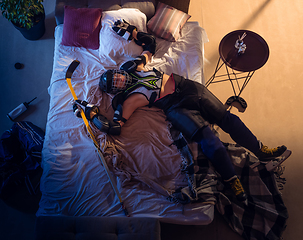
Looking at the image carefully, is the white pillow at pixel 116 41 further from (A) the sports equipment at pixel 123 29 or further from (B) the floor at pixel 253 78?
(B) the floor at pixel 253 78

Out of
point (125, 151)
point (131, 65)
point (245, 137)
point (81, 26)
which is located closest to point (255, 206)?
point (245, 137)

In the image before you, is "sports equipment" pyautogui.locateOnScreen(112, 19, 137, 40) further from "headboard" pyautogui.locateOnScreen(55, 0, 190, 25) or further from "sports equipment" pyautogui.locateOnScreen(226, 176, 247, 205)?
"sports equipment" pyautogui.locateOnScreen(226, 176, 247, 205)

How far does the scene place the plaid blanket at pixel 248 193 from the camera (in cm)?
158

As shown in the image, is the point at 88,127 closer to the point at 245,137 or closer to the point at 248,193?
the point at 245,137

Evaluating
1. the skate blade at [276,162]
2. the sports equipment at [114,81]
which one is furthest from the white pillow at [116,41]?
the skate blade at [276,162]

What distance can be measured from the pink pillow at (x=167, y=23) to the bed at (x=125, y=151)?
0.05 feet

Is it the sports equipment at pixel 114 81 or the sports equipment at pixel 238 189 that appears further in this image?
the sports equipment at pixel 114 81

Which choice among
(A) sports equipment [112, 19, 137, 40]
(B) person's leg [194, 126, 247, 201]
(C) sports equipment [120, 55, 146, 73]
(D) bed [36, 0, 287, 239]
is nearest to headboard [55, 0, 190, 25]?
(D) bed [36, 0, 287, 239]

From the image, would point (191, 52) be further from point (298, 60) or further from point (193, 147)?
point (298, 60)

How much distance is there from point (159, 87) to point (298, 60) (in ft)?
6.44

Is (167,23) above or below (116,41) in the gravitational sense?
above

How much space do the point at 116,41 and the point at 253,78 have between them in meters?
1.68

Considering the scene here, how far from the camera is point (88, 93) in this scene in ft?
6.49

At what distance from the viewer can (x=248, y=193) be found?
5.69 feet
